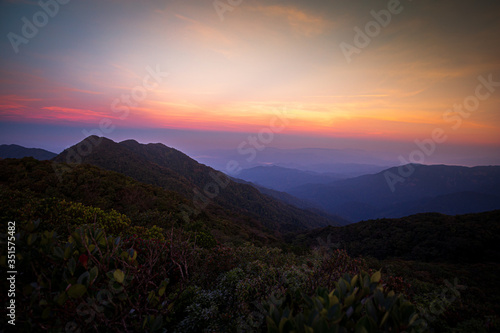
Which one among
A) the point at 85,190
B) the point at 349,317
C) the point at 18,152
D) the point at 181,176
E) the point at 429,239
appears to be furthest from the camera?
the point at 18,152

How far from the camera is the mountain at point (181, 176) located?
47938mm

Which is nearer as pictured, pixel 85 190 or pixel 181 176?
pixel 85 190

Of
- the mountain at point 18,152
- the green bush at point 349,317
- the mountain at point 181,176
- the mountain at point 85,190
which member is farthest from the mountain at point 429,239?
the mountain at point 18,152

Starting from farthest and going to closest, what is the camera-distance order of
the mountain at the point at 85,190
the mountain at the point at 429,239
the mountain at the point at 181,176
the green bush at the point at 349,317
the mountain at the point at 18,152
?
the mountain at the point at 18,152 < the mountain at the point at 181,176 < the mountain at the point at 429,239 < the mountain at the point at 85,190 < the green bush at the point at 349,317

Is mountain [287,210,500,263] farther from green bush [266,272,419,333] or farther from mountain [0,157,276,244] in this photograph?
green bush [266,272,419,333]

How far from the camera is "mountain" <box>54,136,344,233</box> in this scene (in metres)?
47.9

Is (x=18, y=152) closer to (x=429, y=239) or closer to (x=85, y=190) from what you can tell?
(x=85, y=190)

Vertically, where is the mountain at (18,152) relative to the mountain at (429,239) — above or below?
above

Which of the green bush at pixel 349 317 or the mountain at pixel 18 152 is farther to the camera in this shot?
the mountain at pixel 18 152

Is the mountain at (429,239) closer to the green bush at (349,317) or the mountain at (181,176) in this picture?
the mountain at (181,176)

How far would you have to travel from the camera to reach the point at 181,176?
62938mm

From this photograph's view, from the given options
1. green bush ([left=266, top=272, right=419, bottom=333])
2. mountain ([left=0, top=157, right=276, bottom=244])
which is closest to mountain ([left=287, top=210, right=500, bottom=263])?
mountain ([left=0, top=157, right=276, bottom=244])

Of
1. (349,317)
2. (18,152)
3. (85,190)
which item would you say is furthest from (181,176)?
(18,152)

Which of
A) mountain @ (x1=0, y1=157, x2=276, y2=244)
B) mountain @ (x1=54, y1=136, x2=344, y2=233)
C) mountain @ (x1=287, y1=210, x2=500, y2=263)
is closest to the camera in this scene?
mountain @ (x1=0, y1=157, x2=276, y2=244)
